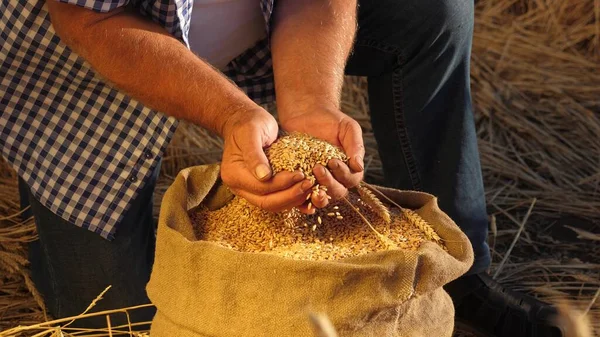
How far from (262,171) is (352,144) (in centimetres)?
16

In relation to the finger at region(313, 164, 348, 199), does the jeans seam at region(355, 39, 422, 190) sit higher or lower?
lower

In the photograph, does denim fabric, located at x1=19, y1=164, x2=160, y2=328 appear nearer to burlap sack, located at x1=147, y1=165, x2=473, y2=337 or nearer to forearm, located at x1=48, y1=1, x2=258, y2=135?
forearm, located at x1=48, y1=1, x2=258, y2=135

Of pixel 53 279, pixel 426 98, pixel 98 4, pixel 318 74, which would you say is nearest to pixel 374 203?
pixel 318 74

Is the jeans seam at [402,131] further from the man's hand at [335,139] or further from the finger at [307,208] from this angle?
the finger at [307,208]

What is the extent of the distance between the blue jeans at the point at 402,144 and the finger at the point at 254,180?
663 millimetres

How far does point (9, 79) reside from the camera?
5.47 feet

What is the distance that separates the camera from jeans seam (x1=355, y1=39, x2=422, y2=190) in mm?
1820

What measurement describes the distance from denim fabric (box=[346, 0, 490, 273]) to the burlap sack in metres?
0.72

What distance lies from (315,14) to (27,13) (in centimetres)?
46

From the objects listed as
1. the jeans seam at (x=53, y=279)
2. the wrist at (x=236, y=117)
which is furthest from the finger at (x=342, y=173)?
the jeans seam at (x=53, y=279)

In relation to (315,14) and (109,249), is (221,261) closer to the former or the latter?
(315,14)

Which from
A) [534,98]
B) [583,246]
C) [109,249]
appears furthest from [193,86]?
[534,98]

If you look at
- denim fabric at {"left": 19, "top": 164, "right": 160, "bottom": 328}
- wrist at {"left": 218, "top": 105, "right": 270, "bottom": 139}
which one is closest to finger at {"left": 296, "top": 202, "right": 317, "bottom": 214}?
wrist at {"left": 218, "top": 105, "right": 270, "bottom": 139}

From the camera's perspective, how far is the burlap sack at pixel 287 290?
106cm
